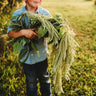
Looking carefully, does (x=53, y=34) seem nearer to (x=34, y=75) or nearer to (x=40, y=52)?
(x=40, y=52)

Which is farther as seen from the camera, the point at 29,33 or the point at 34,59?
the point at 34,59

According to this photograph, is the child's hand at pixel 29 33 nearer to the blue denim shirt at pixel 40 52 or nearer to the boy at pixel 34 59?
the boy at pixel 34 59

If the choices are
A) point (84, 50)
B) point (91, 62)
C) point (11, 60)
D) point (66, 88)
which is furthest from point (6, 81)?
point (84, 50)

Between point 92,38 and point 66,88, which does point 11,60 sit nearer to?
point 66,88

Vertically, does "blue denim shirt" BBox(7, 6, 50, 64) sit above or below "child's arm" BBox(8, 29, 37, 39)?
below

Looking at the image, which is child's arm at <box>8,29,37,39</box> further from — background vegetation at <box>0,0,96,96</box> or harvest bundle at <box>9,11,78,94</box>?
background vegetation at <box>0,0,96,96</box>

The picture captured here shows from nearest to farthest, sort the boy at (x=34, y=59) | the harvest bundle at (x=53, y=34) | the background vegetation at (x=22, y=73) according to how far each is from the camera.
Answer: the harvest bundle at (x=53, y=34) → the boy at (x=34, y=59) → the background vegetation at (x=22, y=73)

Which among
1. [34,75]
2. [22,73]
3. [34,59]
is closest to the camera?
[34,59]

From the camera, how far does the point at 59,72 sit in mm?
1663

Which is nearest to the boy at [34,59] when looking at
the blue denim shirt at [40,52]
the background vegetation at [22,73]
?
the blue denim shirt at [40,52]

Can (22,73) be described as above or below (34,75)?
below

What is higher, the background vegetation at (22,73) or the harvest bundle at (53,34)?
the harvest bundle at (53,34)

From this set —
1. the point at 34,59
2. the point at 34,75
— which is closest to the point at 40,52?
the point at 34,59

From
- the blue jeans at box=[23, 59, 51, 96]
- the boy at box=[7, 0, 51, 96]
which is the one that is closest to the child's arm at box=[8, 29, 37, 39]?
the boy at box=[7, 0, 51, 96]
